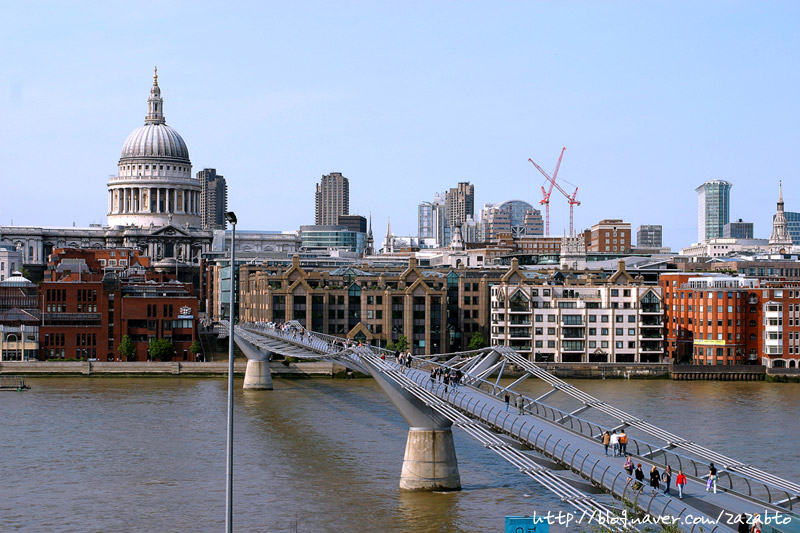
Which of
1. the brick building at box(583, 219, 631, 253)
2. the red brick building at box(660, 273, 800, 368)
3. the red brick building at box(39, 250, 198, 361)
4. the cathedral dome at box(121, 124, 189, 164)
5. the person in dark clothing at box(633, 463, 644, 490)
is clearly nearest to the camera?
the person in dark clothing at box(633, 463, 644, 490)

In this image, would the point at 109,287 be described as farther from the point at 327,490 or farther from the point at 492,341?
the point at 327,490

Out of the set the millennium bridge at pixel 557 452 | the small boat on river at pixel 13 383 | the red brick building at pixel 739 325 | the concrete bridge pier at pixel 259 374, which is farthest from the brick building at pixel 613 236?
the millennium bridge at pixel 557 452

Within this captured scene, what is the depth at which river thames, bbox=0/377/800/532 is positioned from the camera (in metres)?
32.4

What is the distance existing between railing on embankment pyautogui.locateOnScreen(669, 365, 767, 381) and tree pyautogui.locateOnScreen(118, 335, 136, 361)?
111ft

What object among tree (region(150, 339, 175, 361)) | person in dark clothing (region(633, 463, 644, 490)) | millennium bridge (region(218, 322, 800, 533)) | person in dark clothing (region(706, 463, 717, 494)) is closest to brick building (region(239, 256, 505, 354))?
→ tree (region(150, 339, 175, 361))

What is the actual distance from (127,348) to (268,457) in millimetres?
40396

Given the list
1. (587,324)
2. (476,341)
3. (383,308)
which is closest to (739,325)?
(587,324)

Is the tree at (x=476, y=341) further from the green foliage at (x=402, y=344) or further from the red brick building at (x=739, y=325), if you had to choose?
the red brick building at (x=739, y=325)

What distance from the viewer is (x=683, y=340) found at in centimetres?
8150

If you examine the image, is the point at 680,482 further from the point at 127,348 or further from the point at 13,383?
the point at 127,348

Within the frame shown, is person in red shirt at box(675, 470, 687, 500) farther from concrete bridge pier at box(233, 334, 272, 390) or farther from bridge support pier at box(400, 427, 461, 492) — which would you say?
concrete bridge pier at box(233, 334, 272, 390)

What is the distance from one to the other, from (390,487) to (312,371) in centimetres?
4109

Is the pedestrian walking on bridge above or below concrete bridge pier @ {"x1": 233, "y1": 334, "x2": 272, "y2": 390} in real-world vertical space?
above

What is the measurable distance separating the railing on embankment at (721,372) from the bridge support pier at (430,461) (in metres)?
43.8
